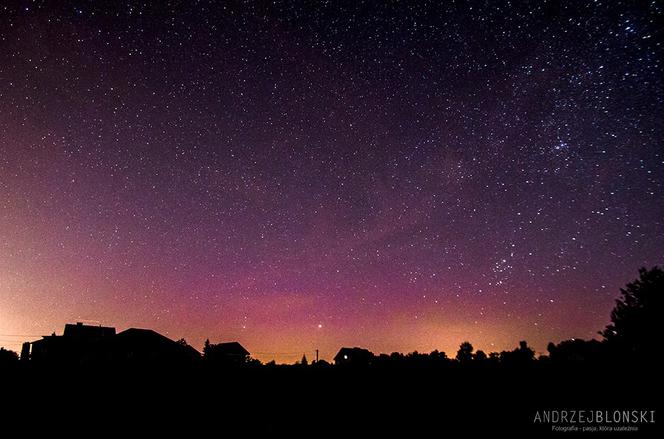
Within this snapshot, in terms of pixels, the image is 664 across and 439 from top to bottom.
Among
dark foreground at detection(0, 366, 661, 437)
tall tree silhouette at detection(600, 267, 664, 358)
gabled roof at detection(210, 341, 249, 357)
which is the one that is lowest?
gabled roof at detection(210, 341, 249, 357)

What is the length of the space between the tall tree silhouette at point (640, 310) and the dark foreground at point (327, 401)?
1026 inches

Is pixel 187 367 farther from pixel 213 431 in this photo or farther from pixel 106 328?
pixel 106 328

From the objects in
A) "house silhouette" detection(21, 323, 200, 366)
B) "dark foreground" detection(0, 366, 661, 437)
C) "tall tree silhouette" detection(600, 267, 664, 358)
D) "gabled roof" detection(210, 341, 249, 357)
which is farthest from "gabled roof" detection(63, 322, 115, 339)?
"tall tree silhouette" detection(600, 267, 664, 358)

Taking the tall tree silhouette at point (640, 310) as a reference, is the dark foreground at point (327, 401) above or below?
below

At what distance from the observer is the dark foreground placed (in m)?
9.09

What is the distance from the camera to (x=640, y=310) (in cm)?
3102

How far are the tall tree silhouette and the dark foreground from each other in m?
26.1

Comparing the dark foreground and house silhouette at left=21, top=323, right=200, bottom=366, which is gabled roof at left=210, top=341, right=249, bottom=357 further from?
the dark foreground

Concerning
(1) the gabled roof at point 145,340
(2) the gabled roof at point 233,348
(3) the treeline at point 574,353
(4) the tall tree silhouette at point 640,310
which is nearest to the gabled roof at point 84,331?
(1) the gabled roof at point 145,340

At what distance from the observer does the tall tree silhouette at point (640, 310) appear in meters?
29.7

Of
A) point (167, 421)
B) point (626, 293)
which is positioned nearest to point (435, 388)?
point (167, 421)

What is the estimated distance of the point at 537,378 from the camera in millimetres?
9945

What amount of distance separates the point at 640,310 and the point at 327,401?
33.7m

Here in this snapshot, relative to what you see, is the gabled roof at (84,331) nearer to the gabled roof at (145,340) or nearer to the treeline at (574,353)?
the gabled roof at (145,340)
